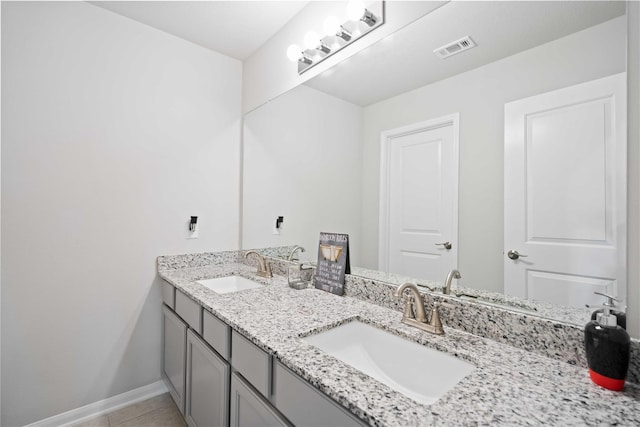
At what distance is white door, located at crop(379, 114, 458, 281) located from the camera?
1.14 meters

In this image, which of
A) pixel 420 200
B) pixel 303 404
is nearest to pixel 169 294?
pixel 303 404

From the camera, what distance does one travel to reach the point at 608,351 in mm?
691

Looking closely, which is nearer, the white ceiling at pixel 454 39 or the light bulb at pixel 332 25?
the white ceiling at pixel 454 39

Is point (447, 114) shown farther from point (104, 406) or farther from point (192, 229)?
point (104, 406)

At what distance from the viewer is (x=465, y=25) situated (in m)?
1.09

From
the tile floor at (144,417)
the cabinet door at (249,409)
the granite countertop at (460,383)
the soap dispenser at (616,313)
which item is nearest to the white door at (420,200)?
the granite countertop at (460,383)

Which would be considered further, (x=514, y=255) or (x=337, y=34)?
(x=337, y=34)

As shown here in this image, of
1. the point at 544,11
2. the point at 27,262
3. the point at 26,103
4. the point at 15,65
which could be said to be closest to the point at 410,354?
the point at 544,11

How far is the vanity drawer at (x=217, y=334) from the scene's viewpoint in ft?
3.93

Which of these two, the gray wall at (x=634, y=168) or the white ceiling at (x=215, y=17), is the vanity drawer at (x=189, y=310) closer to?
the gray wall at (x=634, y=168)

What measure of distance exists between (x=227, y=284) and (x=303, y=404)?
1.32m

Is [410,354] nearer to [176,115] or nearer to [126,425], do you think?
[126,425]

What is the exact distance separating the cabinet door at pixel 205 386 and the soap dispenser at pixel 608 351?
46.7 inches

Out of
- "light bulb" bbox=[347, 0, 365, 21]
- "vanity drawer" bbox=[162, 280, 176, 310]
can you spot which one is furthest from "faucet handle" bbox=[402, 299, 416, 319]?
"vanity drawer" bbox=[162, 280, 176, 310]
